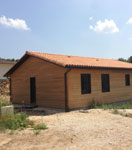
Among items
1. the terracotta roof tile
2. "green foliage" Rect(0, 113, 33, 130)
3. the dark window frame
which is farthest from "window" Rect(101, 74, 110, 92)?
"green foliage" Rect(0, 113, 33, 130)

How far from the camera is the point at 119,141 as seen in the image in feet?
15.9

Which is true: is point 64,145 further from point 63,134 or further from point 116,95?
point 116,95

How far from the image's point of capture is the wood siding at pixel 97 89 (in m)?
10.3

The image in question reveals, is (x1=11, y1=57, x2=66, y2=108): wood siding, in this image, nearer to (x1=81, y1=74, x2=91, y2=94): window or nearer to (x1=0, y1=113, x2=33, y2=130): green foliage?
(x1=81, y1=74, x2=91, y2=94): window

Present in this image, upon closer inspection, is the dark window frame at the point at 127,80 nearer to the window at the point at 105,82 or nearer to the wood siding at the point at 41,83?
the window at the point at 105,82

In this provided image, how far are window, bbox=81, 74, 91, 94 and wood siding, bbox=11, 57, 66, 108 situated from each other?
1.35 meters

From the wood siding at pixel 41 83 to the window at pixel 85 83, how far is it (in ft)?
4.41

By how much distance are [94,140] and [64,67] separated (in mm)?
5302

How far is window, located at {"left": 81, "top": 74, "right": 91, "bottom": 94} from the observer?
1098cm

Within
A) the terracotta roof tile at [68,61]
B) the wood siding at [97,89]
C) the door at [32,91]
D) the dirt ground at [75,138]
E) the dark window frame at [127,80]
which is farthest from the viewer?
the dark window frame at [127,80]

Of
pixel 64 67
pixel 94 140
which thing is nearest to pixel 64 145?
pixel 94 140

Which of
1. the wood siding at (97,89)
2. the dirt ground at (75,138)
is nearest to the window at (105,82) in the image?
the wood siding at (97,89)

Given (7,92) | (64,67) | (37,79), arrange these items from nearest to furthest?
1. (64,67)
2. (37,79)
3. (7,92)

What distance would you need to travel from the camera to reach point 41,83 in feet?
39.5
